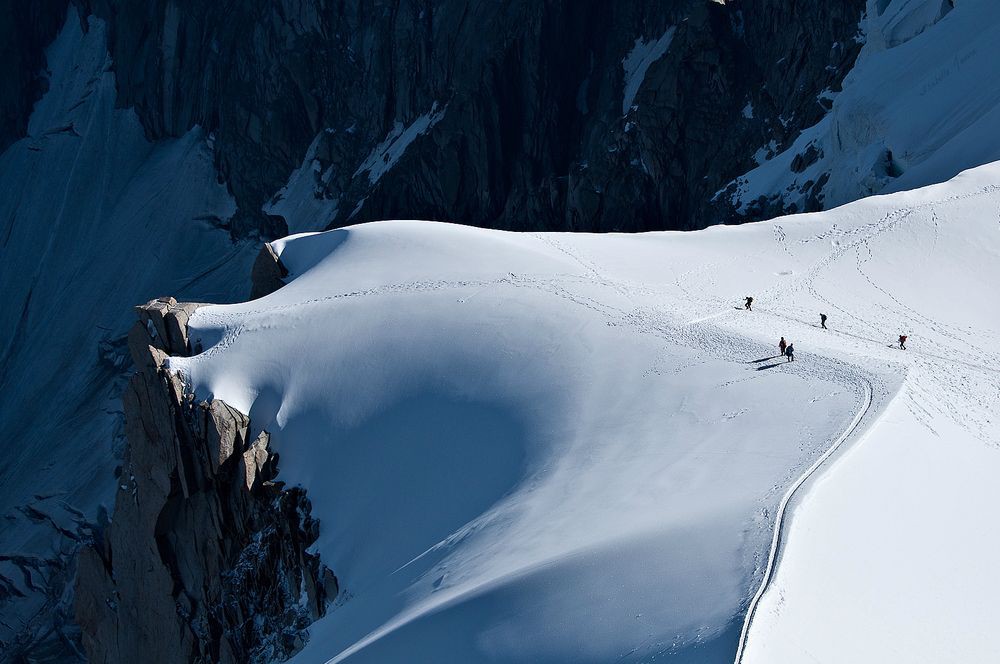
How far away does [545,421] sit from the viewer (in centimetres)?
2484

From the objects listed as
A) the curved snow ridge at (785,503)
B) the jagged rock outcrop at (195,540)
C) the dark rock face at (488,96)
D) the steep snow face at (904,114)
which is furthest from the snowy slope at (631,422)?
the dark rock face at (488,96)

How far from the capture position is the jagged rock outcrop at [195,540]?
26297mm

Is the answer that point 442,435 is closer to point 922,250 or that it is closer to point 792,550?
point 792,550

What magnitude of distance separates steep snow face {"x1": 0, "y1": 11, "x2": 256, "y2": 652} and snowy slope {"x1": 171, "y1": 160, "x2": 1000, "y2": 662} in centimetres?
3229

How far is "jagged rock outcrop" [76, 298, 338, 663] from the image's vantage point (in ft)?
86.3

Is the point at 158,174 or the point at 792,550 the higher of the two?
the point at 158,174

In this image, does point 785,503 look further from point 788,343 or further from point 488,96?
point 488,96

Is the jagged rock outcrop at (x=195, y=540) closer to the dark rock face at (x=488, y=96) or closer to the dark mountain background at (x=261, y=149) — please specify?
the dark mountain background at (x=261, y=149)

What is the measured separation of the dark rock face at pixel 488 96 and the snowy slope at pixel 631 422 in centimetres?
1947

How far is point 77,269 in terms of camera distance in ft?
272

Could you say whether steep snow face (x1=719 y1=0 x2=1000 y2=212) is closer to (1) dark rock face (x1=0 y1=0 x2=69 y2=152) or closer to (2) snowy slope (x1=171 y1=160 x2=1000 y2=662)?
(2) snowy slope (x1=171 y1=160 x2=1000 y2=662)

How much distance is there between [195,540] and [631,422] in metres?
13.2

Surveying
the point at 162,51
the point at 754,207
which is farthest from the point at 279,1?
the point at 754,207

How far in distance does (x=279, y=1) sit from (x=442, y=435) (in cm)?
6430
